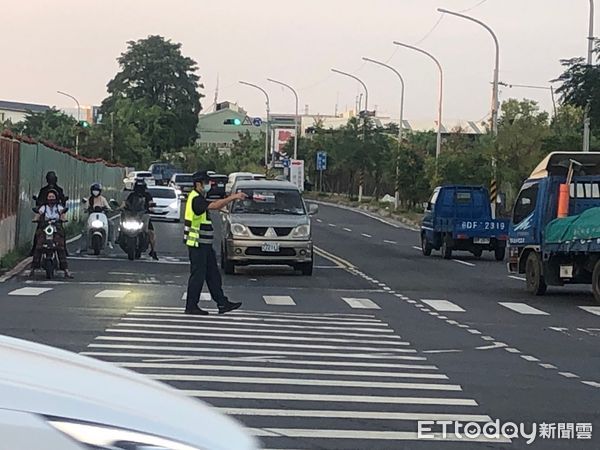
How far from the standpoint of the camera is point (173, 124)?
364 feet

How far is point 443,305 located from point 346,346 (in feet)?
20.3

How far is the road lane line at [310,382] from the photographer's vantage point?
10273 millimetres

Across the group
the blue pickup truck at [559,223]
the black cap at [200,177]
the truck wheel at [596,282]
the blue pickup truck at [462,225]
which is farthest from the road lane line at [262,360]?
the blue pickup truck at [462,225]

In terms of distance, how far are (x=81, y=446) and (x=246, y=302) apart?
15.3 meters

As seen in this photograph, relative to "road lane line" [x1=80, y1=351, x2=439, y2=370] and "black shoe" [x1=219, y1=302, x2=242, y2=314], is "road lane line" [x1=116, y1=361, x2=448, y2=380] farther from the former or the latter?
"black shoe" [x1=219, y1=302, x2=242, y2=314]

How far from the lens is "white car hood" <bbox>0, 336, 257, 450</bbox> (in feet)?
11.3

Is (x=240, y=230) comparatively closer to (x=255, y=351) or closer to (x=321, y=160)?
(x=255, y=351)

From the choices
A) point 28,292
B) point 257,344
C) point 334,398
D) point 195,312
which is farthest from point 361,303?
point 334,398

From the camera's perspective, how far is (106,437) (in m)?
3.35

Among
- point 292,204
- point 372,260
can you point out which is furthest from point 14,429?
point 372,260

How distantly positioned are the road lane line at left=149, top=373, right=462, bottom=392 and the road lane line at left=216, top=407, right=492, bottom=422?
1.23 m

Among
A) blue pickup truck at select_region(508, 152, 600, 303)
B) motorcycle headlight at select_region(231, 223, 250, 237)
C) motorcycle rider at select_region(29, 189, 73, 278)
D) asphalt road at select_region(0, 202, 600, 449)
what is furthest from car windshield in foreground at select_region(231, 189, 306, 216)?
blue pickup truck at select_region(508, 152, 600, 303)

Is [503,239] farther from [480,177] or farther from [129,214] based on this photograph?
[480,177]

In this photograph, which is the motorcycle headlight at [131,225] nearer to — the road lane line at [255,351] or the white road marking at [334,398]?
the road lane line at [255,351]
